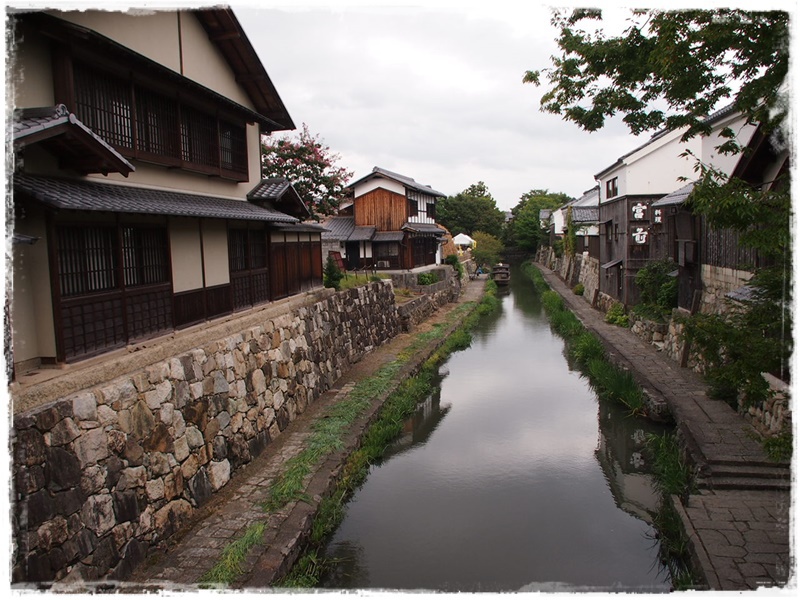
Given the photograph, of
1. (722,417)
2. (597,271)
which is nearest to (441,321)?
(597,271)

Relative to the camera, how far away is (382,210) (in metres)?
35.7

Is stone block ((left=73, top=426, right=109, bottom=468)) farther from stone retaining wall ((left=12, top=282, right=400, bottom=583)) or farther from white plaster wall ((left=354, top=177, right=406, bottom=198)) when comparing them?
white plaster wall ((left=354, top=177, right=406, bottom=198))

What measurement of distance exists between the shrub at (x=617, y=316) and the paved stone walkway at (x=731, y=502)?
32.3 feet

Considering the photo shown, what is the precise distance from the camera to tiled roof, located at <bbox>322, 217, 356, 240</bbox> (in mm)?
34903

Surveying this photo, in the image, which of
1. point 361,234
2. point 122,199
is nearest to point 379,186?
point 361,234

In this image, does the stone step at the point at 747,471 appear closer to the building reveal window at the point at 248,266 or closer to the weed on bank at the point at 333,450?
the weed on bank at the point at 333,450

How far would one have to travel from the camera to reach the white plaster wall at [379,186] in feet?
117

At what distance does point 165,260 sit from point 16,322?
3.41m

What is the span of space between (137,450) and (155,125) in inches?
249

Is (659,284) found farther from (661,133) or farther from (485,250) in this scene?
(485,250)

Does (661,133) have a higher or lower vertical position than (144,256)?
higher

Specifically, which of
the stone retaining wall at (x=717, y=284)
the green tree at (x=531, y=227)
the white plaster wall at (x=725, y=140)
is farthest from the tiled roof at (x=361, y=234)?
the green tree at (x=531, y=227)

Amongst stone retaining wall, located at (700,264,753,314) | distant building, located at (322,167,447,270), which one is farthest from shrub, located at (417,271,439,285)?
stone retaining wall, located at (700,264,753,314)

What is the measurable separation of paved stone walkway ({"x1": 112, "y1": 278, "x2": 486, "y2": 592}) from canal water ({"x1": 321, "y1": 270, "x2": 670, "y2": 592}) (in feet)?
2.47
